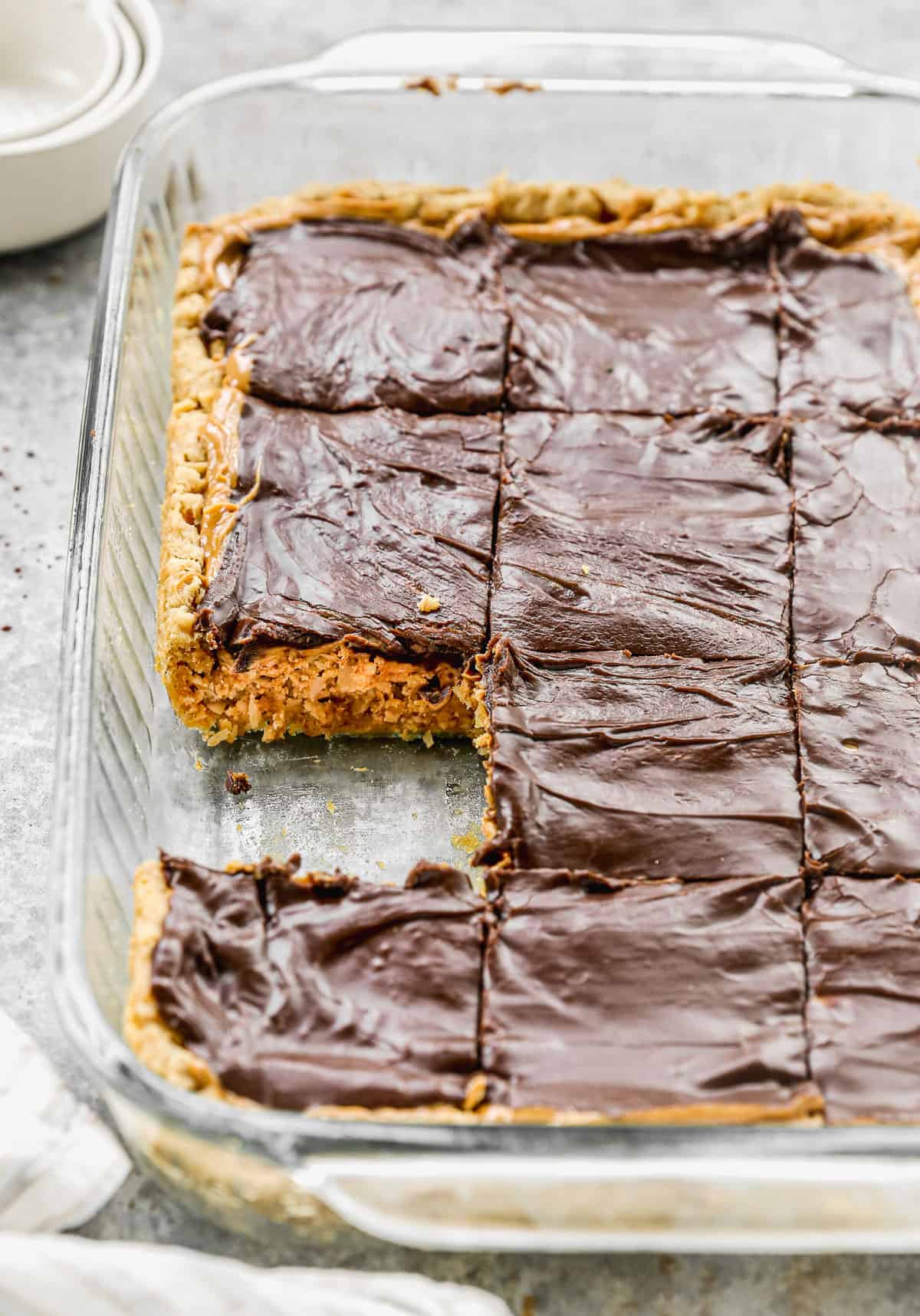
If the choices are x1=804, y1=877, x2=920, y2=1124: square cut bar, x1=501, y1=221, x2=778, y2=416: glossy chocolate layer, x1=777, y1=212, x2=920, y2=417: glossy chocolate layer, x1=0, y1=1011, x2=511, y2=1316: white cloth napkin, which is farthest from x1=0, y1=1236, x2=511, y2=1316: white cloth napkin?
x1=777, y1=212, x2=920, y2=417: glossy chocolate layer

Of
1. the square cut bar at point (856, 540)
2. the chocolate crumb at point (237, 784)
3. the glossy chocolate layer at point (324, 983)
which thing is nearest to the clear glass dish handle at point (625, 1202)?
the glossy chocolate layer at point (324, 983)

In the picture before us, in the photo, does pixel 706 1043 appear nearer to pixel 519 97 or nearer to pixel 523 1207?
pixel 523 1207

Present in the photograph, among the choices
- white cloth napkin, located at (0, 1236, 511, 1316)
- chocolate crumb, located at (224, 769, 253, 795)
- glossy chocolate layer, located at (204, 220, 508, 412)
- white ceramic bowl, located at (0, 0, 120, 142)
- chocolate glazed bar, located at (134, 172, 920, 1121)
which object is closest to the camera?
white cloth napkin, located at (0, 1236, 511, 1316)

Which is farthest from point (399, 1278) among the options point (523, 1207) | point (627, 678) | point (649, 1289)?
point (627, 678)

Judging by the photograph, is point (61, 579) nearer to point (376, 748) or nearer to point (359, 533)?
point (359, 533)

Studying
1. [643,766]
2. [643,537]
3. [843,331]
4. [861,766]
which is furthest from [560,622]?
[843,331]

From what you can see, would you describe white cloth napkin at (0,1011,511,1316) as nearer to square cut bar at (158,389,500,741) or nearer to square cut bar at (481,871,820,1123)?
square cut bar at (481,871,820,1123)
